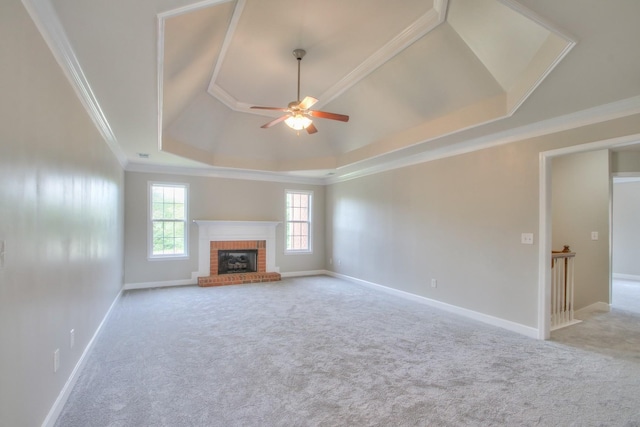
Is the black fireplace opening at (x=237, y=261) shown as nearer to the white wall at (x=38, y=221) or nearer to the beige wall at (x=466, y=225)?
the beige wall at (x=466, y=225)

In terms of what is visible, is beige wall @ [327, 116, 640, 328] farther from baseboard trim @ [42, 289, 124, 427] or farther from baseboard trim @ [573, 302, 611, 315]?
baseboard trim @ [42, 289, 124, 427]

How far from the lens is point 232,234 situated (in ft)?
22.9

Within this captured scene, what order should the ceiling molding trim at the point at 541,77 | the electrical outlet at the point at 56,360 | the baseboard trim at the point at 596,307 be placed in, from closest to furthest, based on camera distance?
the electrical outlet at the point at 56,360, the ceiling molding trim at the point at 541,77, the baseboard trim at the point at 596,307

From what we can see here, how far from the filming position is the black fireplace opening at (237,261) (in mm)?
7082

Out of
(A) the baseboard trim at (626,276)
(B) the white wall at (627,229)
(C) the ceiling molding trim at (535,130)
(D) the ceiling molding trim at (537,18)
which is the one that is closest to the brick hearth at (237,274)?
(C) the ceiling molding trim at (535,130)

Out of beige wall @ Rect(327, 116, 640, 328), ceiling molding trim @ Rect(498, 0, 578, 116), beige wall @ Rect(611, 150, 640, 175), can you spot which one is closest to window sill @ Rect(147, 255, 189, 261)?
beige wall @ Rect(327, 116, 640, 328)

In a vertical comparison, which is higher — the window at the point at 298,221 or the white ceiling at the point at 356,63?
the white ceiling at the point at 356,63

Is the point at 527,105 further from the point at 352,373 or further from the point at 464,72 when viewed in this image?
the point at 352,373

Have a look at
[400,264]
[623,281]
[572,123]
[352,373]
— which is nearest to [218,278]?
[400,264]

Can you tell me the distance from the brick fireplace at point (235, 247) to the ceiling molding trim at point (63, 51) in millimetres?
3592

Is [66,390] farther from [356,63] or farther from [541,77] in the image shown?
[541,77]

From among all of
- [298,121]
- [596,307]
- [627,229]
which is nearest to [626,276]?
[627,229]

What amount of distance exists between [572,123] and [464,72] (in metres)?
1.26

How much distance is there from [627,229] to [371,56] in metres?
8.02
